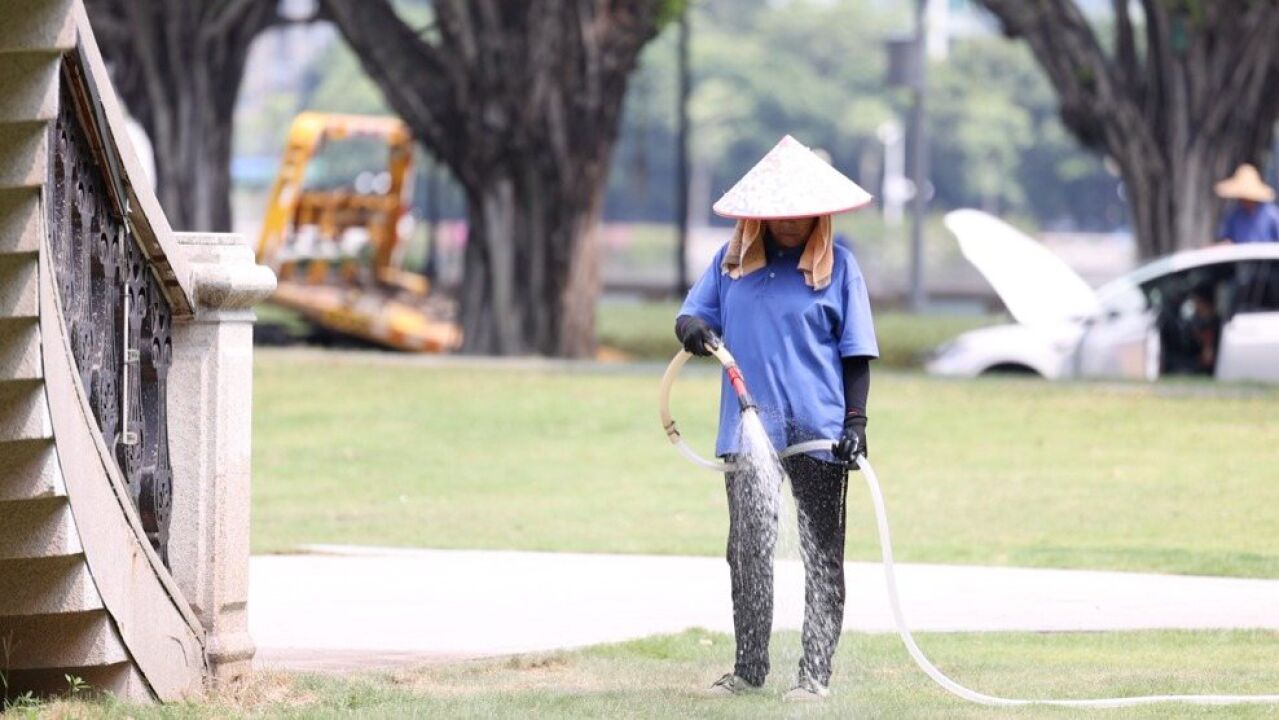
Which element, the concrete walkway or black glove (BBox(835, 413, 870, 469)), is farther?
the concrete walkway

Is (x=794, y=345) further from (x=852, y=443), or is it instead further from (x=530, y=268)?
(x=530, y=268)

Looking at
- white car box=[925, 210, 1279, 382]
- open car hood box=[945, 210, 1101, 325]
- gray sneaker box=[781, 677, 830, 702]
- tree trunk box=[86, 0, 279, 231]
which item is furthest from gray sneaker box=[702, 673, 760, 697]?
tree trunk box=[86, 0, 279, 231]

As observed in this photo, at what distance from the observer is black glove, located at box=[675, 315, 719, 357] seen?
7.85 metres

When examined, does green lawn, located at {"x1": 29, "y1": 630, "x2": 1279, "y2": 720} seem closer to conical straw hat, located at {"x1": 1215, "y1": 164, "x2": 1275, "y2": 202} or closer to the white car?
the white car

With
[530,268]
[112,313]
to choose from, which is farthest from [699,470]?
[112,313]

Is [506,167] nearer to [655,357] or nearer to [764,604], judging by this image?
[655,357]

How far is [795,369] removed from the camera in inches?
308

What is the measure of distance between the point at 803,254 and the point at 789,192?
0.22m

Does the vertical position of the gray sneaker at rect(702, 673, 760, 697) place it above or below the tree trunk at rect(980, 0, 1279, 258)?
below

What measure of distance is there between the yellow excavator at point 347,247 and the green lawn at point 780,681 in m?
21.1

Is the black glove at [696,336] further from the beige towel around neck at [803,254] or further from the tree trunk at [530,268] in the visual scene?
the tree trunk at [530,268]

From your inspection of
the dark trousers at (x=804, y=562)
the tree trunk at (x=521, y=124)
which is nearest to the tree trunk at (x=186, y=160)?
the tree trunk at (x=521, y=124)

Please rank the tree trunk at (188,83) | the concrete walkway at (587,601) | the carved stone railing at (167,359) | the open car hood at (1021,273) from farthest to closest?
the tree trunk at (188,83)
the concrete walkway at (587,601)
the open car hood at (1021,273)
the carved stone railing at (167,359)

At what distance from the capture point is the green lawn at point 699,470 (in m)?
13.2
